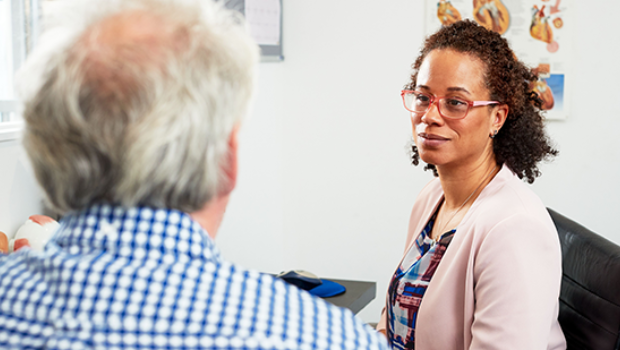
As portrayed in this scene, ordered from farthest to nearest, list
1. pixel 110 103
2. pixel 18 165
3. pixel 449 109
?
pixel 18 165 < pixel 449 109 < pixel 110 103

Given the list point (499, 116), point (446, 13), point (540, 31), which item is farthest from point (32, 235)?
point (540, 31)

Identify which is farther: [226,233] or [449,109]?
[226,233]

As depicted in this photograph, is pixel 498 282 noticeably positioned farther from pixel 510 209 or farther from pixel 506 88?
pixel 506 88

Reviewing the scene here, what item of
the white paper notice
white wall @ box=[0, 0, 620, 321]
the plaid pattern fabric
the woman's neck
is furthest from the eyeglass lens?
the white paper notice

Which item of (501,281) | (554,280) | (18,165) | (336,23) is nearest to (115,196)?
(501,281)

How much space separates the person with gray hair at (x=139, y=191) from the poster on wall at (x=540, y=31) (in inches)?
92.6

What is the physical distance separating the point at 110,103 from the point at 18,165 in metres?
1.11

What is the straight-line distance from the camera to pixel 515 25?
2670 mm

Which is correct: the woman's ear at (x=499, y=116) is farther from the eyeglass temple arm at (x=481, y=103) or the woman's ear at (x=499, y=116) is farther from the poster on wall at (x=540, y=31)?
the poster on wall at (x=540, y=31)

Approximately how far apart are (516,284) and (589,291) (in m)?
0.26

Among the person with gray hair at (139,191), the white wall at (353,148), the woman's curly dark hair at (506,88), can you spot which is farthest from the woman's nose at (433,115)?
the white wall at (353,148)

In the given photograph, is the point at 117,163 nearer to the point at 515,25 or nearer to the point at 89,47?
the point at 89,47

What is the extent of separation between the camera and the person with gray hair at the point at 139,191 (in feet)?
1.72

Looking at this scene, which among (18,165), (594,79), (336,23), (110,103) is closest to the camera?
(110,103)
